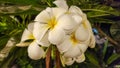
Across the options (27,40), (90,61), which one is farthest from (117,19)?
(27,40)

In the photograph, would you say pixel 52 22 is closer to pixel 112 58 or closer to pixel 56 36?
pixel 56 36

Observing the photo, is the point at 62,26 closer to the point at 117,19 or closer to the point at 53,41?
the point at 53,41

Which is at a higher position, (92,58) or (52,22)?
(52,22)

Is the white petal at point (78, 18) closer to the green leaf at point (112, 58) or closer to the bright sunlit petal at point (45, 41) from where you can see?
the bright sunlit petal at point (45, 41)

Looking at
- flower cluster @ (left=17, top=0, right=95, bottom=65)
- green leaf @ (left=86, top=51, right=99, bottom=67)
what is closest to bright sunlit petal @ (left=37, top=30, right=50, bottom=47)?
flower cluster @ (left=17, top=0, right=95, bottom=65)

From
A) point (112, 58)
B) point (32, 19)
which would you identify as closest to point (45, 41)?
point (32, 19)

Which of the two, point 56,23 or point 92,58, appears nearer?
point 56,23

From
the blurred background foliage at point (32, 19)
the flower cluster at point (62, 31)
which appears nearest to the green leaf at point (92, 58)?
the blurred background foliage at point (32, 19)
